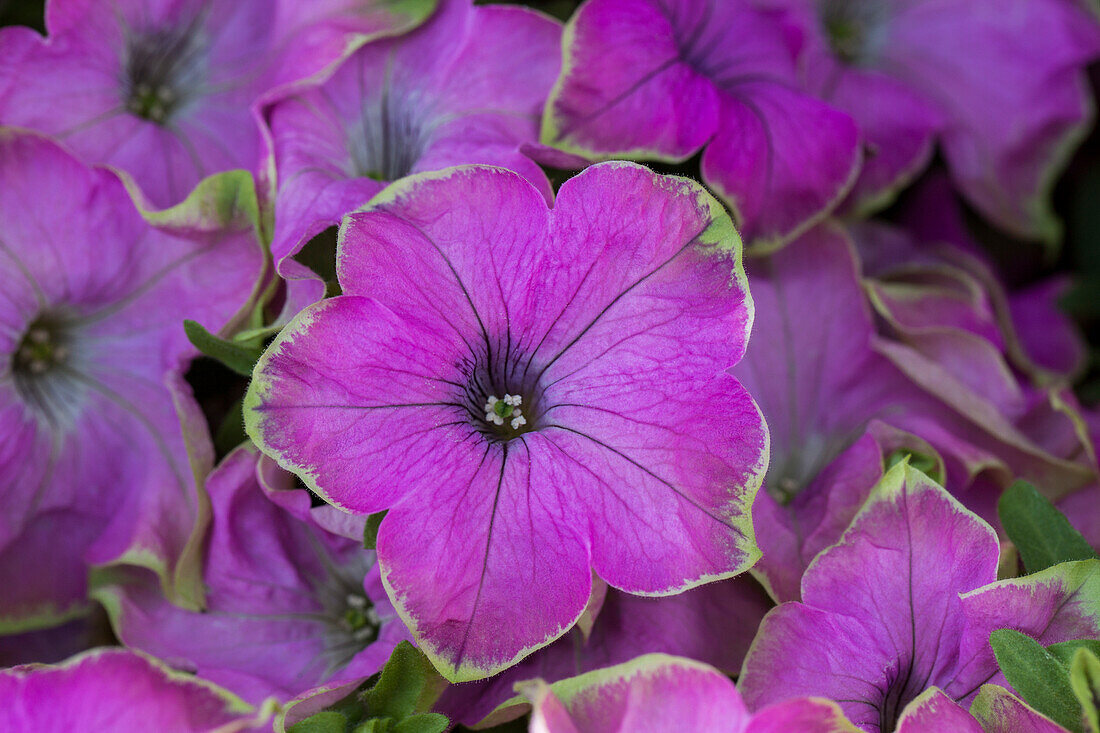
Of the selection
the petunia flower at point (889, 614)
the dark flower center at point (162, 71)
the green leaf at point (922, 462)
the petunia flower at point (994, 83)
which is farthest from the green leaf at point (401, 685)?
the petunia flower at point (994, 83)

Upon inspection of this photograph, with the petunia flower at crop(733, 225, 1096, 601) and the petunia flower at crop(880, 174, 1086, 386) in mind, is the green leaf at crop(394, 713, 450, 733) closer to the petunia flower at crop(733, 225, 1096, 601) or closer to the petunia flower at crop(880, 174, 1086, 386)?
the petunia flower at crop(733, 225, 1096, 601)

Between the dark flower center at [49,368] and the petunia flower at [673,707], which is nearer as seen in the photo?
the petunia flower at [673,707]

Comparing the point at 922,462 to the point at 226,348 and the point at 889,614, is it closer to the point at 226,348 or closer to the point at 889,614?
the point at 889,614

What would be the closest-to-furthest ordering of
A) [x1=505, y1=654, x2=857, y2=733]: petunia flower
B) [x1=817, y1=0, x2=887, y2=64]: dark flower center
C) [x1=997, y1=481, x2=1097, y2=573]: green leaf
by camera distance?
[x1=505, y1=654, x2=857, y2=733]: petunia flower, [x1=997, y1=481, x2=1097, y2=573]: green leaf, [x1=817, y1=0, x2=887, y2=64]: dark flower center

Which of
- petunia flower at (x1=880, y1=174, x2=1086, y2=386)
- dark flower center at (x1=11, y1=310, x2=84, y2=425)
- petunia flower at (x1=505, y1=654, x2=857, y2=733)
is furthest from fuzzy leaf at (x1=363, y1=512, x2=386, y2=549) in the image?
petunia flower at (x1=880, y1=174, x2=1086, y2=386)

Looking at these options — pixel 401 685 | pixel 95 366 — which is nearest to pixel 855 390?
pixel 401 685

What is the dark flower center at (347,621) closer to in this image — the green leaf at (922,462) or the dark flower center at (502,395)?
the dark flower center at (502,395)
